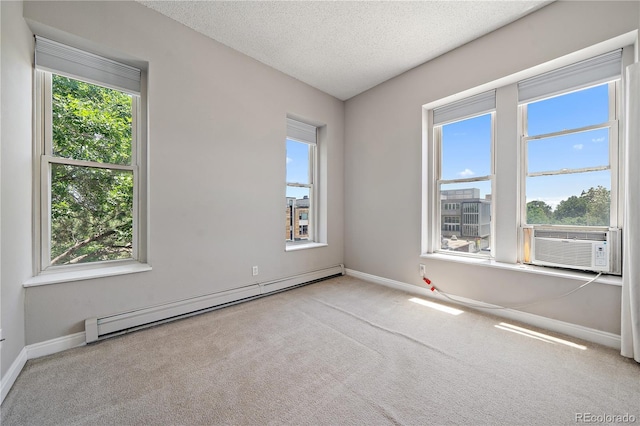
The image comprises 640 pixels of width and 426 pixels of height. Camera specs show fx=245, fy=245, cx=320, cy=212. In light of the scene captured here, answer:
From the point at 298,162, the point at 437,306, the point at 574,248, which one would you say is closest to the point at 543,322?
the point at 574,248

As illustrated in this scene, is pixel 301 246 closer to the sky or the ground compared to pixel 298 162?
closer to the ground

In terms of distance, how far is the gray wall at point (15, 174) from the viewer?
1.50m

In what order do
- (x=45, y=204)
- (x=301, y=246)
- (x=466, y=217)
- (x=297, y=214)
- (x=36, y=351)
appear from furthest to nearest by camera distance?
(x=297, y=214), (x=301, y=246), (x=466, y=217), (x=45, y=204), (x=36, y=351)

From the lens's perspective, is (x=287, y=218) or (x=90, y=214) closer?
(x=90, y=214)

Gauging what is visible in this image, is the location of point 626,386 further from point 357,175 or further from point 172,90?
point 172,90

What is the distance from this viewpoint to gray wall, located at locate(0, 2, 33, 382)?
1502 millimetres

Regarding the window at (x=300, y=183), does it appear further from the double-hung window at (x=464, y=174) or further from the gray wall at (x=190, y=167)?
the double-hung window at (x=464, y=174)

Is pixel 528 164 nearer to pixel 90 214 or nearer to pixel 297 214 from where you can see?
pixel 297 214

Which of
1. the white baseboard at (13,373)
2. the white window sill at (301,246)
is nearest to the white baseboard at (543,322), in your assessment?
the white window sill at (301,246)

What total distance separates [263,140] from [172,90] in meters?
1.06

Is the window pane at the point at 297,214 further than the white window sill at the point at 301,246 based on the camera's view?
Yes

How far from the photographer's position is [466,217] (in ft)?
9.88

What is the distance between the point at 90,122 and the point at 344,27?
101 inches

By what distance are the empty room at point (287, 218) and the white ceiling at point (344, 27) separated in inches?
0.9
